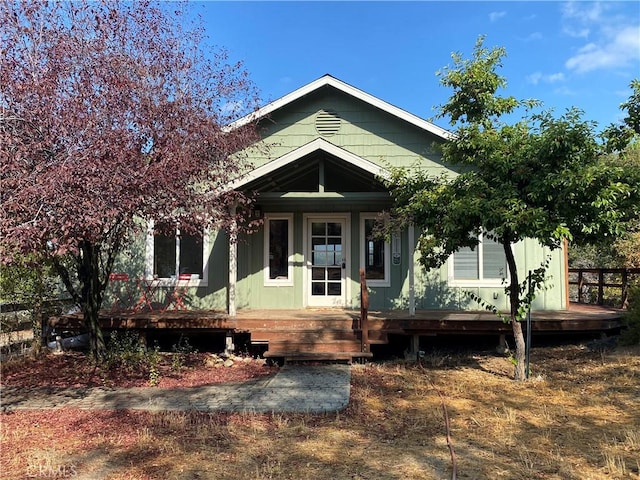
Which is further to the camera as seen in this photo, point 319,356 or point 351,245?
point 351,245

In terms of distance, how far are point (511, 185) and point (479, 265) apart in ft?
14.9

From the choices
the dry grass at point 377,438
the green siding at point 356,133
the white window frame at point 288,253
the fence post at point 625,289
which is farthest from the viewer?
the fence post at point 625,289

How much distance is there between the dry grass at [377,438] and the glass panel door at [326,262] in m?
4.02

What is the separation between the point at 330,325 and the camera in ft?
29.5

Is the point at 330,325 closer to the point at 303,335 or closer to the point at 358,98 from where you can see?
the point at 303,335

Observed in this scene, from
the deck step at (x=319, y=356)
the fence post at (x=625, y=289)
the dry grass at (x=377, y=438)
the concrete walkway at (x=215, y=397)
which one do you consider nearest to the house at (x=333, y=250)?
the fence post at (x=625, y=289)

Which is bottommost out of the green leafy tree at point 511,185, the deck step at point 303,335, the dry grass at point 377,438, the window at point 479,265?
the dry grass at point 377,438

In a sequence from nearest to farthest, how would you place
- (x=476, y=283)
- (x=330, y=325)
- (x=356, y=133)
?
1. (x=330, y=325)
2. (x=476, y=283)
3. (x=356, y=133)

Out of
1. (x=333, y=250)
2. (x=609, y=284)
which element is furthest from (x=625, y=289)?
(x=333, y=250)

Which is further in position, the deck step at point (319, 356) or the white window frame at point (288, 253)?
the white window frame at point (288, 253)

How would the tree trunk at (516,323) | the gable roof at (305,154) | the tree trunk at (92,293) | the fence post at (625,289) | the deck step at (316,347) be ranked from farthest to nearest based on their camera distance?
the fence post at (625,289), the gable roof at (305,154), the deck step at (316,347), the tree trunk at (92,293), the tree trunk at (516,323)

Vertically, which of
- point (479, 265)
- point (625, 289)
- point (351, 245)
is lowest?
point (625, 289)

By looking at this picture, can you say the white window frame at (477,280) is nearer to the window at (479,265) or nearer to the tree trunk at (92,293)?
the window at (479,265)

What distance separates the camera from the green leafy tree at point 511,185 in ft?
19.5
